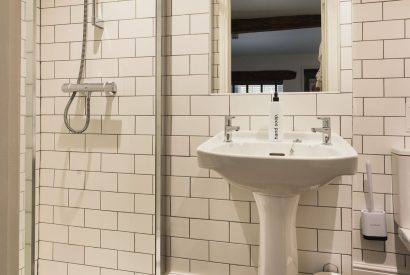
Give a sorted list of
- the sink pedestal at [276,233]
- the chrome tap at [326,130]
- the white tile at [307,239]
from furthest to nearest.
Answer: the white tile at [307,239], the chrome tap at [326,130], the sink pedestal at [276,233]

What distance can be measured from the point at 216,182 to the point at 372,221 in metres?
0.81

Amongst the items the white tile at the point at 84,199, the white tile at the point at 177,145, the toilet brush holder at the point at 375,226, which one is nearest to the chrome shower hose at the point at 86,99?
the white tile at the point at 84,199

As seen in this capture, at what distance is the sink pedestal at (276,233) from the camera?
4.23 feet

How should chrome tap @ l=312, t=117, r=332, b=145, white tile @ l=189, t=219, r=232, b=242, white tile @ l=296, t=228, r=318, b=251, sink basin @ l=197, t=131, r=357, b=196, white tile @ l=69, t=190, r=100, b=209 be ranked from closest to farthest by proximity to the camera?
sink basin @ l=197, t=131, r=357, b=196 < chrome tap @ l=312, t=117, r=332, b=145 < white tile @ l=296, t=228, r=318, b=251 < white tile @ l=189, t=219, r=232, b=242 < white tile @ l=69, t=190, r=100, b=209

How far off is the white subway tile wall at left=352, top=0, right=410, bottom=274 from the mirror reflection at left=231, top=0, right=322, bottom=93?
0.32m

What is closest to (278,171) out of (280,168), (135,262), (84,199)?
(280,168)

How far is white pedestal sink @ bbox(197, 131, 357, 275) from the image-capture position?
1.04 m

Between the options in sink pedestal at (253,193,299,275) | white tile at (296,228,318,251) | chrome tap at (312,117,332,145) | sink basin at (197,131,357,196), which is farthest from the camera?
white tile at (296,228,318,251)

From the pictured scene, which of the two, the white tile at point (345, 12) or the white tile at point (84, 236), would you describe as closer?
the white tile at point (345, 12)

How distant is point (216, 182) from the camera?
168 centimetres

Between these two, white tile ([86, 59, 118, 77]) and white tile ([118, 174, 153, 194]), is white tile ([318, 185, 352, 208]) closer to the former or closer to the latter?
white tile ([118, 174, 153, 194])

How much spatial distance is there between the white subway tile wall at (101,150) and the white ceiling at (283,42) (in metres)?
0.52

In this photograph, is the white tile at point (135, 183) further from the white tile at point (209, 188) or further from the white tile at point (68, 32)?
the white tile at point (68, 32)

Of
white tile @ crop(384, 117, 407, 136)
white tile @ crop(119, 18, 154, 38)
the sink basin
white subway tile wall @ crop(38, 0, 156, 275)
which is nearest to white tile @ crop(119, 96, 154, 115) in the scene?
white subway tile wall @ crop(38, 0, 156, 275)
